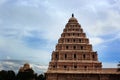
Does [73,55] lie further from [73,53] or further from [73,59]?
[73,59]

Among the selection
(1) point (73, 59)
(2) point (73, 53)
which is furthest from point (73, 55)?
(1) point (73, 59)

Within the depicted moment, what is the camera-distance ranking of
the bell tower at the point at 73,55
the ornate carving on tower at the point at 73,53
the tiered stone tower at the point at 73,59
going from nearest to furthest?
the tiered stone tower at the point at 73,59 → the bell tower at the point at 73,55 → the ornate carving on tower at the point at 73,53

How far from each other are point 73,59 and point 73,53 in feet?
4.87

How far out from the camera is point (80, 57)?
66.6 m

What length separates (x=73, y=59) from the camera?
66.5m

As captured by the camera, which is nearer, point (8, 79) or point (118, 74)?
point (118, 74)

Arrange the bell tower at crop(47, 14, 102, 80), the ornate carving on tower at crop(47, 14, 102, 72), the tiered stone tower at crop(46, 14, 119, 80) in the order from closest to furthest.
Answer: the tiered stone tower at crop(46, 14, 119, 80), the bell tower at crop(47, 14, 102, 80), the ornate carving on tower at crop(47, 14, 102, 72)

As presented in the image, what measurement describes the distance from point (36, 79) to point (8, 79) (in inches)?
347

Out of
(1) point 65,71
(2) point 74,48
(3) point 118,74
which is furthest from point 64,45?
(3) point 118,74

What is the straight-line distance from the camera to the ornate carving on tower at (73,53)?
65375 millimetres

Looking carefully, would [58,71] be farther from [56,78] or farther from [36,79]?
[36,79]

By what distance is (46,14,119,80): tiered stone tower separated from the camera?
64.6 metres

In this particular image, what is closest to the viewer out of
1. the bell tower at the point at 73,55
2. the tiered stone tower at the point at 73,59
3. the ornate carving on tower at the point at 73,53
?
the tiered stone tower at the point at 73,59

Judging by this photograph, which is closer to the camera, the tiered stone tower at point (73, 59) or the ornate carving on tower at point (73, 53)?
the tiered stone tower at point (73, 59)
